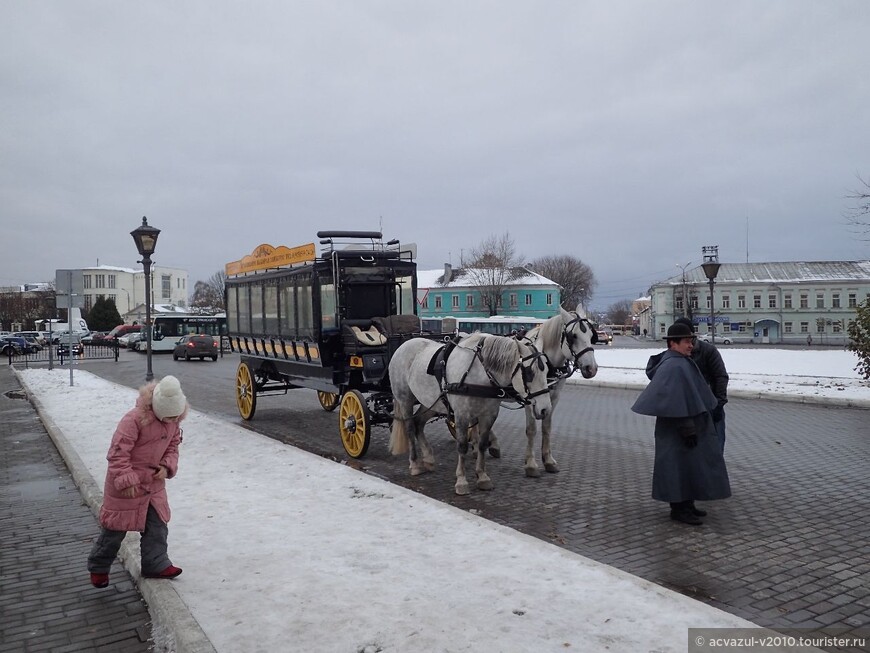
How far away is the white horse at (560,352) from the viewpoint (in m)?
7.94

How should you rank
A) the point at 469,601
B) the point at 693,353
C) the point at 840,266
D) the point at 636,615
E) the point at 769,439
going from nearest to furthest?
the point at 636,615 → the point at 469,601 → the point at 693,353 → the point at 769,439 → the point at 840,266

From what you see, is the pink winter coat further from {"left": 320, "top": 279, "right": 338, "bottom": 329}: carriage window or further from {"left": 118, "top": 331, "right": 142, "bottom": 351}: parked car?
{"left": 118, "top": 331, "right": 142, "bottom": 351}: parked car

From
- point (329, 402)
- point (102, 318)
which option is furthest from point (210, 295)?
point (329, 402)

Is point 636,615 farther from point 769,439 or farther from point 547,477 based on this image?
point 769,439

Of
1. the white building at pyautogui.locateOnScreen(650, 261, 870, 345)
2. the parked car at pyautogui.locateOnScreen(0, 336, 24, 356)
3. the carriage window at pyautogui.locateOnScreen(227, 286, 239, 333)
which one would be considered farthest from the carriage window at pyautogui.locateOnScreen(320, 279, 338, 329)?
the white building at pyautogui.locateOnScreen(650, 261, 870, 345)

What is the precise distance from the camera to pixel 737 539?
18.7 feet

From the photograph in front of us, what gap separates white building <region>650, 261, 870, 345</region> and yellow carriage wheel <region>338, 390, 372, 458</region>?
7295 cm

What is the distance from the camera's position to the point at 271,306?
38.3 ft

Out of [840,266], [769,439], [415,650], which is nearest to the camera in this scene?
[415,650]

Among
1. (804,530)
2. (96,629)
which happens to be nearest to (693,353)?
(804,530)

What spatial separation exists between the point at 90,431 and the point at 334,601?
8.72 m

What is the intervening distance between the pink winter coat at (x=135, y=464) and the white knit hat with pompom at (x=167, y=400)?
2.7 inches

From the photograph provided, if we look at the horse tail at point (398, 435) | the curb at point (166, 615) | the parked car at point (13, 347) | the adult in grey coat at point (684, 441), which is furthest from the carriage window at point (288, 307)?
the parked car at point (13, 347)

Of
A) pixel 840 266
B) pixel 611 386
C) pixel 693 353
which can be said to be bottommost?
pixel 611 386
